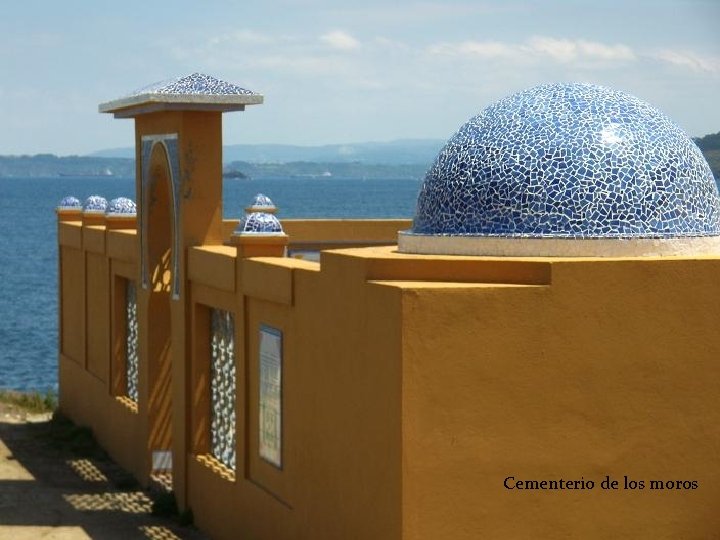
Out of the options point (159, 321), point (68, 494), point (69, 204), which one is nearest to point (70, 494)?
point (68, 494)

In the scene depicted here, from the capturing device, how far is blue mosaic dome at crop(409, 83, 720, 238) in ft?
32.9

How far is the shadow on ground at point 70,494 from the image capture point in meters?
13.8

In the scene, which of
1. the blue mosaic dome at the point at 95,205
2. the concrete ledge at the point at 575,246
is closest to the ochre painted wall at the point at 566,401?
the concrete ledge at the point at 575,246

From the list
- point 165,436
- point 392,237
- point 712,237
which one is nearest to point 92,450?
point 165,436

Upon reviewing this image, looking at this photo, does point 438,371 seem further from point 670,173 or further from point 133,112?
point 133,112

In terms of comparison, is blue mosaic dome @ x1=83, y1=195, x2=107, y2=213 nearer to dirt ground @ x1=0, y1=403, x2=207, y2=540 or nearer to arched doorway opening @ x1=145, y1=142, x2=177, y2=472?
dirt ground @ x1=0, y1=403, x2=207, y2=540

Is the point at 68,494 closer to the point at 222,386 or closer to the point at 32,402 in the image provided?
the point at 222,386

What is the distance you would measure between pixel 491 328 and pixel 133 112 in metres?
7.25

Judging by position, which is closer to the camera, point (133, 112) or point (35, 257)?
point (133, 112)

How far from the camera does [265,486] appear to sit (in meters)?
12.2

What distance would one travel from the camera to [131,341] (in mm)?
17453

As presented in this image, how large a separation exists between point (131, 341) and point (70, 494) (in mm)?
2529

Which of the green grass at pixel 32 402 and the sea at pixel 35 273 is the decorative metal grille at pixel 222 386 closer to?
the sea at pixel 35 273

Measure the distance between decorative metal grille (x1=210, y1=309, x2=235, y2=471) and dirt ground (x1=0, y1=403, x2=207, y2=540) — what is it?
862 mm
